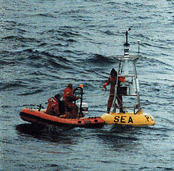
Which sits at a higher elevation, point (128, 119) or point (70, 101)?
point (70, 101)

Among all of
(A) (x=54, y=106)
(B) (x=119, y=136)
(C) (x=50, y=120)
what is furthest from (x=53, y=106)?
(B) (x=119, y=136)

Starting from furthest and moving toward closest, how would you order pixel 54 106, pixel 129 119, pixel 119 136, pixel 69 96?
pixel 69 96, pixel 129 119, pixel 54 106, pixel 119 136

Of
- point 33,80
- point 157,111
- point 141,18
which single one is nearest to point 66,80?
point 33,80

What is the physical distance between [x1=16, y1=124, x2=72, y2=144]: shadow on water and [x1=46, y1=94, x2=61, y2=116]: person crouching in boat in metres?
0.61

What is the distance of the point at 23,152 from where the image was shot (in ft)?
36.0

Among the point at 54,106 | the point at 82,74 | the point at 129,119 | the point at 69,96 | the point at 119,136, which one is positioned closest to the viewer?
the point at 119,136

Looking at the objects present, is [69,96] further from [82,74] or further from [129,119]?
[82,74]

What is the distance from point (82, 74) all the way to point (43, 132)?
33.8 ft

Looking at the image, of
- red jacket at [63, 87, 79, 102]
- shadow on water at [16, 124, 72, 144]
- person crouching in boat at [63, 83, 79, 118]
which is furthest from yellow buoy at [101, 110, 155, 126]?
shadow on water at [16, 124, 72, 144]

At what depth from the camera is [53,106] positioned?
13.8 m

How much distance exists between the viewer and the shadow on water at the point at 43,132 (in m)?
12.6

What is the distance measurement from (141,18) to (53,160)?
30668mm

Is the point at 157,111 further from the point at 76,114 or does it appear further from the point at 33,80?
the point at 33,80

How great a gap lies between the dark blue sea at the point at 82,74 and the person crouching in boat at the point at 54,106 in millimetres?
685
